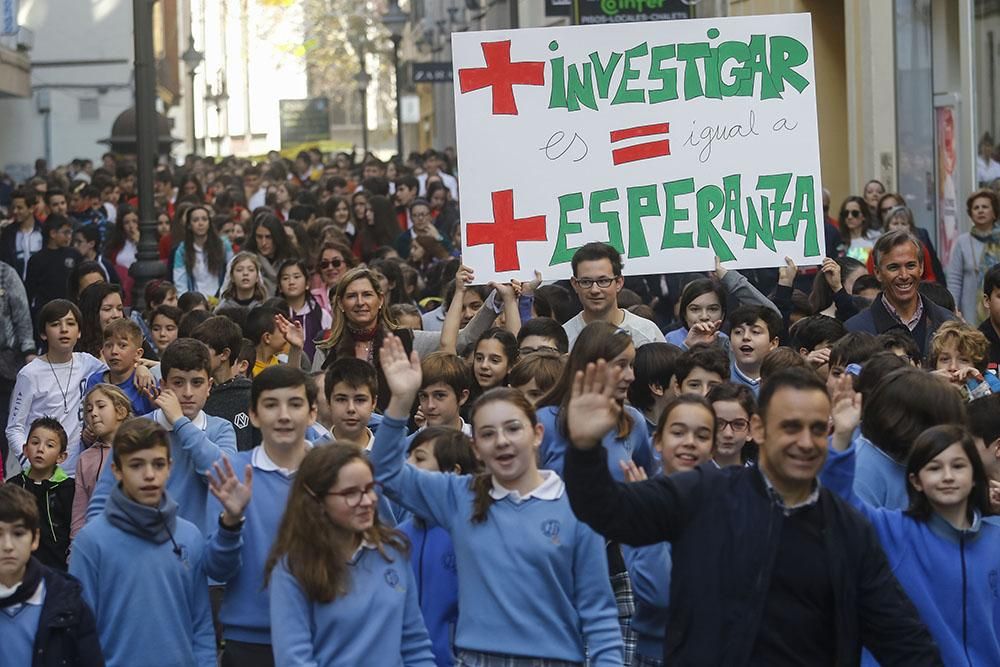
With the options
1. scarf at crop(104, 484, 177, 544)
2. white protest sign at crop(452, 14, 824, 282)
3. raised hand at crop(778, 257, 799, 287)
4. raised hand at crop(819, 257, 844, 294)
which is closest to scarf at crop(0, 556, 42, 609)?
scarf at crop(104, 484, 177, 544)

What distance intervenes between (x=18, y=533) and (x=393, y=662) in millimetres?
1260

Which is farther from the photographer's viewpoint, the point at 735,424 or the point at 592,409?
the point at 735,424

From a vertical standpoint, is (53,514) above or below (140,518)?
below

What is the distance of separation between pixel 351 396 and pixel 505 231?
314 centimetres

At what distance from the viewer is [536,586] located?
5879 millimetres

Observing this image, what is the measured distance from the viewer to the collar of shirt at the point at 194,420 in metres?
7.59

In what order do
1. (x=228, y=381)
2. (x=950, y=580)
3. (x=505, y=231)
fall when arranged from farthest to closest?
(x=505, y=231), (x=228, y=381), (x=950, y=580)

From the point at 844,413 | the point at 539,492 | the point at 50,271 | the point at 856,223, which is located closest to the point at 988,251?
the point at 856,223

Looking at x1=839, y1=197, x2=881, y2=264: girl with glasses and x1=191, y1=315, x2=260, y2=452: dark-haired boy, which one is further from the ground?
x1=839, y1=197, x2=881, y2=264: girl with glasses

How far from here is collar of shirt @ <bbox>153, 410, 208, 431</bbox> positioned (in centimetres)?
759

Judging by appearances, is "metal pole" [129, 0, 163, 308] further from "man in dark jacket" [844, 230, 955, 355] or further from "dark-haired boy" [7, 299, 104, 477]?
"man in dark jacket" [844, 230, 955, 355]

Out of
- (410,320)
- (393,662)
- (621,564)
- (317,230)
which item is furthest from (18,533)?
(317,230)

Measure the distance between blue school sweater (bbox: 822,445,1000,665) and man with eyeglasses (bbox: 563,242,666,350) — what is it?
351 centimetres

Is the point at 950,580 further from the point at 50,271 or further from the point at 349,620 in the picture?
the point at 50,271
